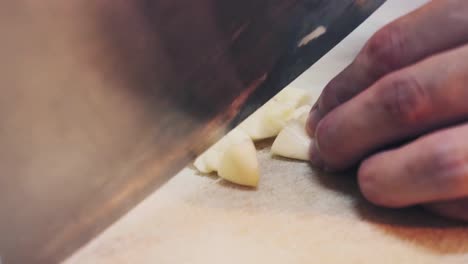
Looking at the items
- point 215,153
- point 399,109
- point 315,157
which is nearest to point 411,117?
point 399,109

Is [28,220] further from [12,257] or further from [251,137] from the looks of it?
[251,137]

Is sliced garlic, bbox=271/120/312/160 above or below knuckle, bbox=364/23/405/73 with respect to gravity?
below

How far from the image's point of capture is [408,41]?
62cm

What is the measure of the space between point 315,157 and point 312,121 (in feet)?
0.20

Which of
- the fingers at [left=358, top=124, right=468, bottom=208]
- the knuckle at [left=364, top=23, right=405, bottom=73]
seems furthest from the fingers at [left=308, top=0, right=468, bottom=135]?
the fingers at [left=358, top=124, right=468, bottom=208]

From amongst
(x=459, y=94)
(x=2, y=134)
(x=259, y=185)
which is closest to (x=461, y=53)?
(x=459, y=94)

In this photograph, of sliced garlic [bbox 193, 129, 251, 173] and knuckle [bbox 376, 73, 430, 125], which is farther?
sliced garlic [bbox 193, 129, 251, 173]

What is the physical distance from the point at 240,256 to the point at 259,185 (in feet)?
0.41

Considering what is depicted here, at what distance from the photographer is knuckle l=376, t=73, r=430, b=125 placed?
1.87 feet

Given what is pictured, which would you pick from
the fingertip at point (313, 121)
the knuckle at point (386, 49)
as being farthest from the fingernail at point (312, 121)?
the knuckle at point (386, 49)

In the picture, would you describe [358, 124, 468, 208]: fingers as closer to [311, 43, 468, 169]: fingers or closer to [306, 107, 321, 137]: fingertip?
[311, 43, 468, 169]: fingers

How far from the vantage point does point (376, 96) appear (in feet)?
1.98

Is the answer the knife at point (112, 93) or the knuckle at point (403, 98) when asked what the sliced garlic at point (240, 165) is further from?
the knuckle at point (403, 98)

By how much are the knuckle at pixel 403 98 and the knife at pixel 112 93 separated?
7.0 inches
